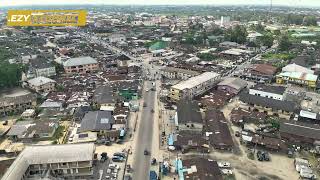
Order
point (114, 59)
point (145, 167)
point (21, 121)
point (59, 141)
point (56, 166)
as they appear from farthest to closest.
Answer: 1. point (114, 59)
2. point (21, 121)
3. point (59, 141)
4. point (145, 167)
5. point (56, 166)

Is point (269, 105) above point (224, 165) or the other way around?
above

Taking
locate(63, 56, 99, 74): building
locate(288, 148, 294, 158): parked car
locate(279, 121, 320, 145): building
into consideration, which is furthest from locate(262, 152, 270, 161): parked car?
locate(63, 56, 99, 74): building

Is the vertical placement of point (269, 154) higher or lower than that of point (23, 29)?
lower

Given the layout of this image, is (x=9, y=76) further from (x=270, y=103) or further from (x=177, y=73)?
(x=270, y=103)

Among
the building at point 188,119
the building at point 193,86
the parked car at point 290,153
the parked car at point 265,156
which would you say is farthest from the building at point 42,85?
the parked car at point 290,153

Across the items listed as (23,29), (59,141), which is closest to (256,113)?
(59,141)

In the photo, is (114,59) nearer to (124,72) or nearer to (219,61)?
(124,72)

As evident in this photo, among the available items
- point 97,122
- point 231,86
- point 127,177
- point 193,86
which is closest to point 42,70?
point 97,122
